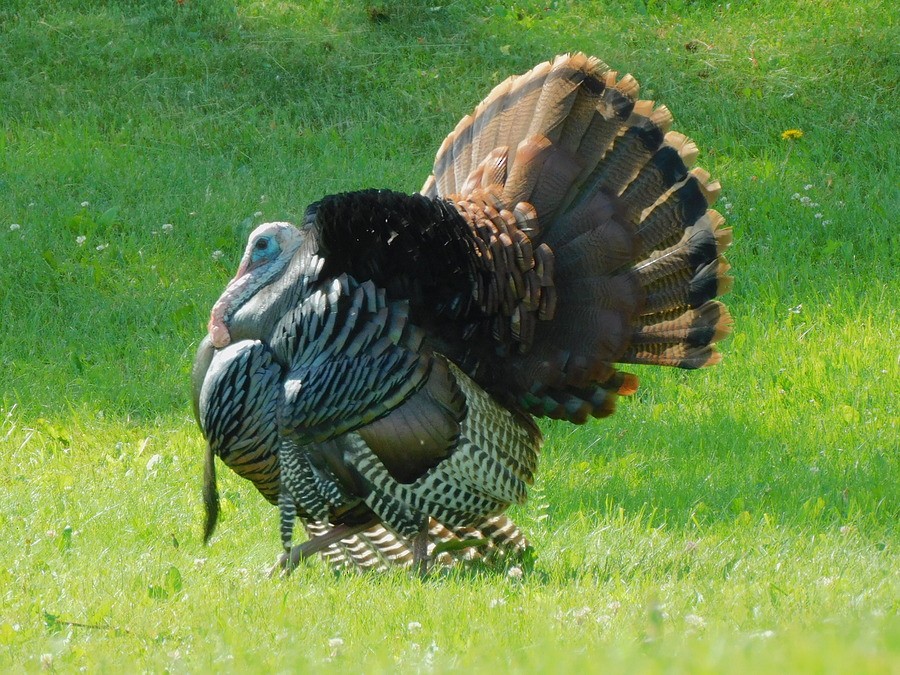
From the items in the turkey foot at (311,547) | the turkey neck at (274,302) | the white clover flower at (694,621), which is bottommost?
the turkey foot at (311,547)

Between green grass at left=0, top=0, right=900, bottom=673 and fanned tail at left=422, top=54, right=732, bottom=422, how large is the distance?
2.51ft

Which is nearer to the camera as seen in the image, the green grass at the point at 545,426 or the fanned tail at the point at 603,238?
the green grass at the point at 545,426

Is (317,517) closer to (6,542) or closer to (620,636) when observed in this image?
(6,542)

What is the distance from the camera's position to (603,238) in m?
4.96

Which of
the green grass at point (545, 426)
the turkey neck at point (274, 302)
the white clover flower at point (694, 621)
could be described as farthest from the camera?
the turkey neck at point (274, 302)

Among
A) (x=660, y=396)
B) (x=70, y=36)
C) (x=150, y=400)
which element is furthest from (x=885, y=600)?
(x=70, y=36)

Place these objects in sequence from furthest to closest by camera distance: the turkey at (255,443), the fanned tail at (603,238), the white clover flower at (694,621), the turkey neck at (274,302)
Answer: the fanned tail at (603,238) → the turkey neck at (274,302) → the turkey at (255,443) → the white clover flower at (694,621)

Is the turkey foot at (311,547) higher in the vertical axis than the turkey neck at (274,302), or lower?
lower

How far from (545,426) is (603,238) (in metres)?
2.02

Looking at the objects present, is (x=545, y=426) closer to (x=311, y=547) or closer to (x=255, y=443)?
(x=311, y=547)

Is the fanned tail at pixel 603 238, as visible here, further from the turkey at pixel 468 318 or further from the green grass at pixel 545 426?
the green grass at pixel 545 426

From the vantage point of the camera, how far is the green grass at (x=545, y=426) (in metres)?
3.90

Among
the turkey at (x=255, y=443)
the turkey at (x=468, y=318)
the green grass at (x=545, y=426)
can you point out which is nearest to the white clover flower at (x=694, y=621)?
the green grass at (x=545, y=426)

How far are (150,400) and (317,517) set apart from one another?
97.0 inches
